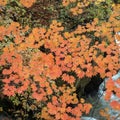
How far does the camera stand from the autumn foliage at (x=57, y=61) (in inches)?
265

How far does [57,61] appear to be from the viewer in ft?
25.1

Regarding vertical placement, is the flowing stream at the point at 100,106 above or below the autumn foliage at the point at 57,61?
below

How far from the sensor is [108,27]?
9.69 meters

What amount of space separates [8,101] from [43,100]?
828 millimetres

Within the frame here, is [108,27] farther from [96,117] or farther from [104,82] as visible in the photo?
[96,117]

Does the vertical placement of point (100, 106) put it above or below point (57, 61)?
below

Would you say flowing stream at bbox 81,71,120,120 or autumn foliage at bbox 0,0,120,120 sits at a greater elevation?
autumn foliage at bbox 0,0,120,120

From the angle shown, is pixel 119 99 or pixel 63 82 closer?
pixel 63 82

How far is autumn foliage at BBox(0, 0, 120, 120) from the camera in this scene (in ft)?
22.0

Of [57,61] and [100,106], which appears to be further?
[100,106]

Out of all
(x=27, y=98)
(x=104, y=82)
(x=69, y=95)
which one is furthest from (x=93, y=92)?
(x=27, y=98)

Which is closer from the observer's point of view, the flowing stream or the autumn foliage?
the autumn foliage

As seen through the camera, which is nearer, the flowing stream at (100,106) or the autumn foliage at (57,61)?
the autumn foliage at (57,61)

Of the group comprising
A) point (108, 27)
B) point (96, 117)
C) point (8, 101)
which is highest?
point (108, 27)
